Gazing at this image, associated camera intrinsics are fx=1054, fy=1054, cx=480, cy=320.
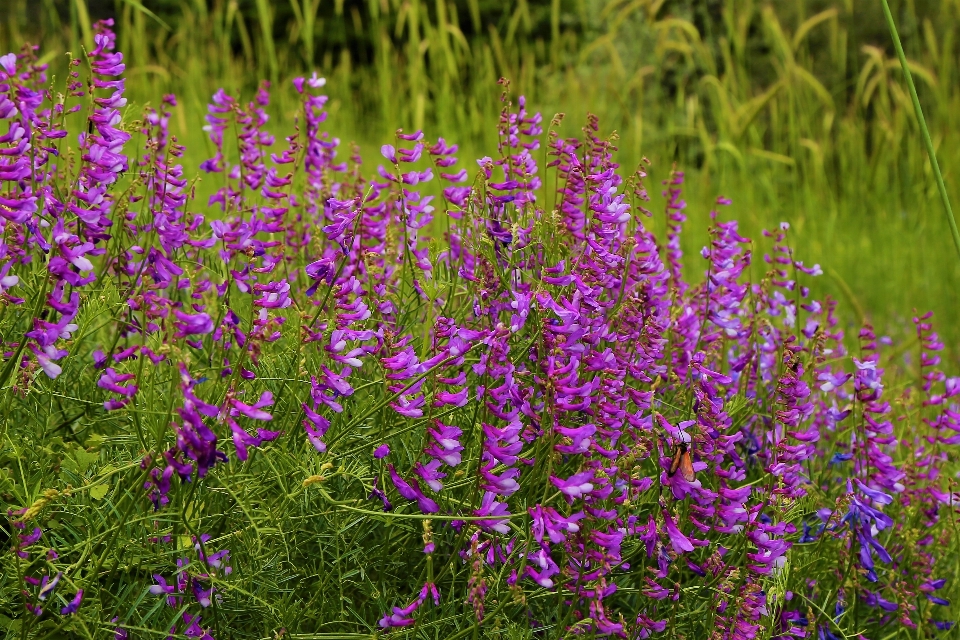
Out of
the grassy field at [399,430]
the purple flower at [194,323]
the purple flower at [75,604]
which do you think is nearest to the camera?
the purple flower at [194,323]

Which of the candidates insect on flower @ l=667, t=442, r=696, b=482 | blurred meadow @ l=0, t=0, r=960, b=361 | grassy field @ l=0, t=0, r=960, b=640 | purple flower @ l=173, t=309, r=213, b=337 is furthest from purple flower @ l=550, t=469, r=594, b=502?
blurred meadow @ l=0, t=0, r=960, b=361

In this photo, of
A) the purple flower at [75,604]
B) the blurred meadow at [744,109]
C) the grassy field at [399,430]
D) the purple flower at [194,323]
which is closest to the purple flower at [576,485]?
the grassy field at [399,430]

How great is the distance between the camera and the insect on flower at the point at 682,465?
5.64 ft

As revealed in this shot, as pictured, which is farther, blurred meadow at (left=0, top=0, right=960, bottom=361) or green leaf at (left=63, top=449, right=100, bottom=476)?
blurred meadow at (left=0, top=0, right=960, bottom=361)

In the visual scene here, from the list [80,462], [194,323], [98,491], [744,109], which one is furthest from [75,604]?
[744,109]

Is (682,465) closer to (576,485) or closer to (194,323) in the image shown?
(576,485)

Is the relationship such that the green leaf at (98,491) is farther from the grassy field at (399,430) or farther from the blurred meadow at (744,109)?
the blurred meadow at (744,109)

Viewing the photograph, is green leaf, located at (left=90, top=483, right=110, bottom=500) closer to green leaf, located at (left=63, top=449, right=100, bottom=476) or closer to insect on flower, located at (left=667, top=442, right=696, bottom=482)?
green leaf, located at (left=63, top=449, right=100, bottom=476)

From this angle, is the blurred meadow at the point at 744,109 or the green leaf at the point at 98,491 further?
the blurred meadow at the point at 744,109

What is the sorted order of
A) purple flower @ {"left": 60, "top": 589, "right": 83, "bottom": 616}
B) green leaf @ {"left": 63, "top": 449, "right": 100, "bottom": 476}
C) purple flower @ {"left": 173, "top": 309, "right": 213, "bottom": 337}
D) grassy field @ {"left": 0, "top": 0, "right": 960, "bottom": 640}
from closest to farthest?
purple flower @ {"left": 173, "top": 309, "right": 213, "bottom": 337}
purple flower @ {"left": 60, "top": 589, "right": 83, "bottom": 616}
grassy field @ {"left": 0, "top": 0, "right": 960, "bottom": 640}
green leaf @ {"left": 63, "top": 449, "right": 100, "bottom": 476}

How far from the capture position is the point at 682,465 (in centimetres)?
173

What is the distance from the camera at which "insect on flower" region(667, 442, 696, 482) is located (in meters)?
1.72

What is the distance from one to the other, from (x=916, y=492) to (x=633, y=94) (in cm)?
720

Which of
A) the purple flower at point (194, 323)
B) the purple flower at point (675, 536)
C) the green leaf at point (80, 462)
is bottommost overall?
the purple flower at point (675, 536)
